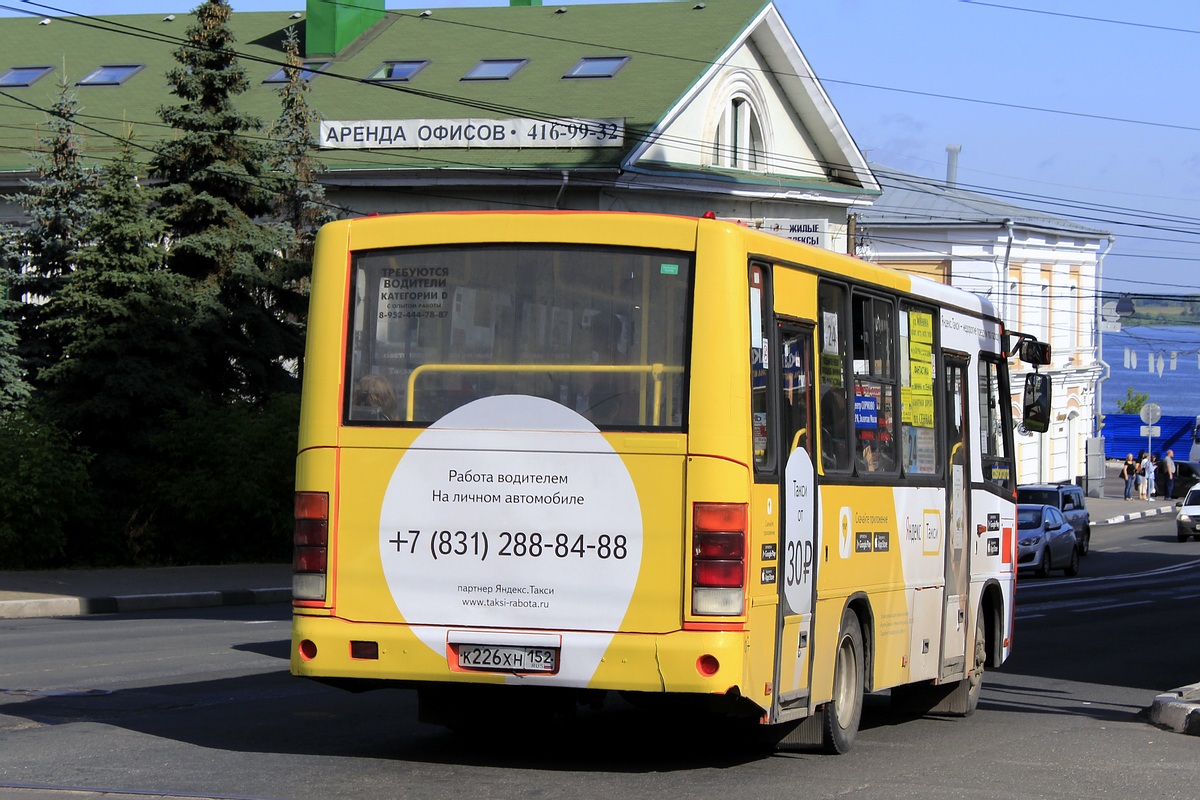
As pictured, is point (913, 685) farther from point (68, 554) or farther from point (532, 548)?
point (68, 554)

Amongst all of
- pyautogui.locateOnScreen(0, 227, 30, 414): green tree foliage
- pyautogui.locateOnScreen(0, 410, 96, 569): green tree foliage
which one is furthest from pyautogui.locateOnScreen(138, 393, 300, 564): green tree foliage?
pyautogui.locateOnScreen(0, 227, 30, 414): green tree foliage

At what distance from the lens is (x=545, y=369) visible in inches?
348

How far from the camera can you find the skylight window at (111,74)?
4534cm

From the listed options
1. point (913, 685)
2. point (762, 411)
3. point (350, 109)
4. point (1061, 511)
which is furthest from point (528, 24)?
point (762, 411)

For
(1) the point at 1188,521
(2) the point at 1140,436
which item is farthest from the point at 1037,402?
(2) the point at 1140,436

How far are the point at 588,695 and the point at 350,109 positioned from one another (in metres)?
34.5

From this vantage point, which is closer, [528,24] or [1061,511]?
[1061,511]

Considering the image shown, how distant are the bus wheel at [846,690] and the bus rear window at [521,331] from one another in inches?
84.5

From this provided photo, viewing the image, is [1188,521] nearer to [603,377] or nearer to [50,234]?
[50,234]

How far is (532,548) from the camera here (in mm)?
8727

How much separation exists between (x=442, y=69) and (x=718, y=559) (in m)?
36.3

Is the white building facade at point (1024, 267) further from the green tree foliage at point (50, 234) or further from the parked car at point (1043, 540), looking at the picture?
the green tree foliage at point (50, 234)

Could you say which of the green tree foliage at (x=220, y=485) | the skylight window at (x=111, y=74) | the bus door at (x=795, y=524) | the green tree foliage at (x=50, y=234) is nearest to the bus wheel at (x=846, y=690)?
the bus door at (x=795, y=524)

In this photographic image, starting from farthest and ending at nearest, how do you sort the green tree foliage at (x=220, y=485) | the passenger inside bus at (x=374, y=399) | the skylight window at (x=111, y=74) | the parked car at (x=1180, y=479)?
1. the parked car at (x=1180, y=479)
2. the skylight window at (x=111, y=74)
3. the green tree foliage at (x=220, y=485)
4. the passenger inside bus at (x=374, y=399)
